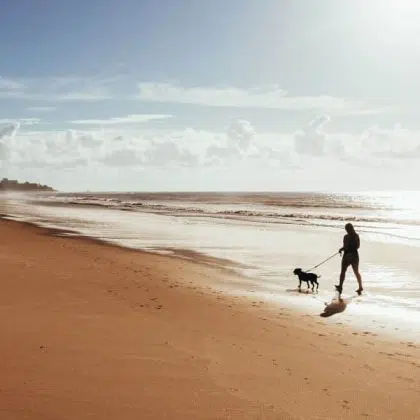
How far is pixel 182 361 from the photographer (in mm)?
6379

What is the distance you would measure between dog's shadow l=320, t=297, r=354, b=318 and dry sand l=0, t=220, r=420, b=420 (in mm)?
1092

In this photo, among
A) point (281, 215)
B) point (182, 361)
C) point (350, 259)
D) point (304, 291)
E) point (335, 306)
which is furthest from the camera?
point (281, 215)

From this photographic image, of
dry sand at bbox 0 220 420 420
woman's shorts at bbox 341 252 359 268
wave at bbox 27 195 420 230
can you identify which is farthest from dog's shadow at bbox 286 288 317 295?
wave at bbox 27 195 420 230

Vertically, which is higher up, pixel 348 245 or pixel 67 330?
pixel 348 245

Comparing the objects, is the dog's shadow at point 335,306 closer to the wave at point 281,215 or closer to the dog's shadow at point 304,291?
the dog's shadow at point 304,291

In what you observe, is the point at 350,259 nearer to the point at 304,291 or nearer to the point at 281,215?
the point at 304,291

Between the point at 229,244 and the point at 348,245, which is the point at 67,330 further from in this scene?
the point at 229,244

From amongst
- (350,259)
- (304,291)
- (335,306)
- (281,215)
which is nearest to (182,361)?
(335,306)

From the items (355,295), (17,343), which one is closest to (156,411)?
(17,343)

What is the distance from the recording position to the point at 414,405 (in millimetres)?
5523

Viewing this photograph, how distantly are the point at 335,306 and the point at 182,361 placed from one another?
21.8 ft

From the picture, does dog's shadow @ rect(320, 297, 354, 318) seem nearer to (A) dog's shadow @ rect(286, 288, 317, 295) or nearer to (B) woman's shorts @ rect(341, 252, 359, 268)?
(A) dog's shadow @ rect(286, 288, 317, 295)

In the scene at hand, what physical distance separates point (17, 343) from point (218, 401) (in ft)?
10.3

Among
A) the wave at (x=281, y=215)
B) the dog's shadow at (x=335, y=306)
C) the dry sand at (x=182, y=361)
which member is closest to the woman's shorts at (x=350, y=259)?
the dog's shadow at (x=335, y=306)
